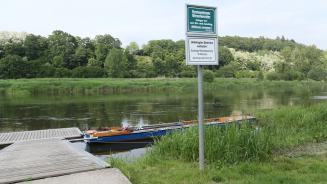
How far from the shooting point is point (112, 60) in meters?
72.6

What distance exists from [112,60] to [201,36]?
67484 mm

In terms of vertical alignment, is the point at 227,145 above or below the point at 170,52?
below

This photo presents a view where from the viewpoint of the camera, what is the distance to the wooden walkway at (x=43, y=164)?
6.91 meters

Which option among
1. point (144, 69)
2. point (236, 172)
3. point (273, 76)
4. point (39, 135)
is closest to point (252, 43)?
point (273, 76)

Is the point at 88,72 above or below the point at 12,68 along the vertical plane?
below

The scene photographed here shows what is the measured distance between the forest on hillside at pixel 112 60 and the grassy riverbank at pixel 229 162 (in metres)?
57.0

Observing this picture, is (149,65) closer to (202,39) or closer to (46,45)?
(46,45)

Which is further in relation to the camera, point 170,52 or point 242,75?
point 170,52

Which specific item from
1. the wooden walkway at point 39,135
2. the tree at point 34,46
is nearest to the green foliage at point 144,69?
the tree at point 34,46

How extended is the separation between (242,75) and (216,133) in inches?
3023

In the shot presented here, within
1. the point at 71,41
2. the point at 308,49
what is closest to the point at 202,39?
the point at 71,41

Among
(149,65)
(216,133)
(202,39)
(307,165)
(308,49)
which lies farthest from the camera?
(308,49)

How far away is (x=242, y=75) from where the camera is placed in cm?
8312

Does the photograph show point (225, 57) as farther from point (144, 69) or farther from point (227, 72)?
point (144, 69)
